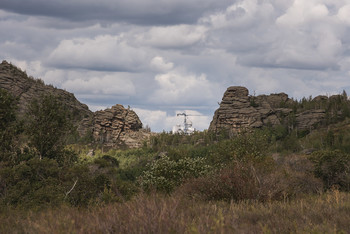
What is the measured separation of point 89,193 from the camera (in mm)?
25641

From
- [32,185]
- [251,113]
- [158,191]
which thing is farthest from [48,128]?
[251,113]

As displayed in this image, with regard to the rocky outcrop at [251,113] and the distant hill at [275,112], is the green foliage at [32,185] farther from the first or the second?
the rocky outcrop at [251,113]

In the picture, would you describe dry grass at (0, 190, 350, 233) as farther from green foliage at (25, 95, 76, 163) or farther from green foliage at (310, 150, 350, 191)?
green foliage at (25, 95, 76, 163)

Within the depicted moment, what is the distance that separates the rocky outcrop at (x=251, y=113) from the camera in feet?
497

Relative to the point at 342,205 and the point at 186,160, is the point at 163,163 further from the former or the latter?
the point at 342,205

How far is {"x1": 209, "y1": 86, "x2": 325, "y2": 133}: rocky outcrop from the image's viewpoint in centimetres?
15150

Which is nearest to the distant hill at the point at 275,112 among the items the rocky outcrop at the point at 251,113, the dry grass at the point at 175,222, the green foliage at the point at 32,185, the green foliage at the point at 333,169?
the rocky outcrop at the point at 251,113

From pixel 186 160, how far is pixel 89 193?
14937 millimetres

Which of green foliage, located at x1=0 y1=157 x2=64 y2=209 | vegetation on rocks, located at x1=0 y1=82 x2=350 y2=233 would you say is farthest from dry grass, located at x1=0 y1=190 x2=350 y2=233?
green foliage, located at x1=0 y1=157 x2=64 y2=209

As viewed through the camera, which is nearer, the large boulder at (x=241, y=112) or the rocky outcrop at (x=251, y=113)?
the rocky outcrop at (x=251, y=113)

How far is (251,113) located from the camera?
573ft

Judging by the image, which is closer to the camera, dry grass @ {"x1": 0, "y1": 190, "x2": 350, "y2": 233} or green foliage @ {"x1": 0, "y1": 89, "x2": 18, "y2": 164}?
dry grass @ {"x1": 0, "y1": 190, "x2": 350, "y2": 233}

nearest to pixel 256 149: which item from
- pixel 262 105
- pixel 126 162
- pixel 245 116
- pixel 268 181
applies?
pixel 268 181

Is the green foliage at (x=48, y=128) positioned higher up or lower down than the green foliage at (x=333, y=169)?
higher up
